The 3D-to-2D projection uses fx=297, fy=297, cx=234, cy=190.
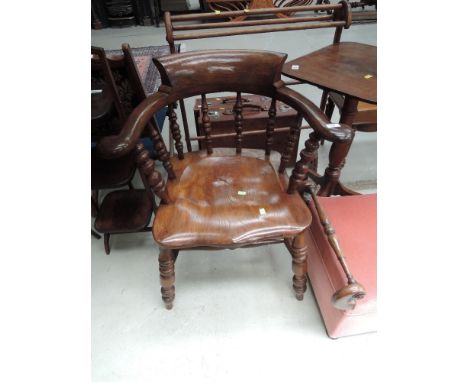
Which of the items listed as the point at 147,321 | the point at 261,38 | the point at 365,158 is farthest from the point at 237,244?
the point at 261,38

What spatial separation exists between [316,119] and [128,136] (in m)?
0.54

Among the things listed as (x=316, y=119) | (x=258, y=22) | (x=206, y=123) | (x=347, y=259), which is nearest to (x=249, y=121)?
(x=258, y=22)

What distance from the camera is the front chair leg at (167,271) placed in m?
1.04

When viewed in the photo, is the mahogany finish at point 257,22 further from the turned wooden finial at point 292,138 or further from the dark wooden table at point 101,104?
the turned wooden finial at point 292,138

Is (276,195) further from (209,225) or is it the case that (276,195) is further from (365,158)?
(365,158)

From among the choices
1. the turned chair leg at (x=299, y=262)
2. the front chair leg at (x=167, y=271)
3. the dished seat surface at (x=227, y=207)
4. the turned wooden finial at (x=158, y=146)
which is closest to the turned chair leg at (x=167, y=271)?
the front chair leg at (x=167, y=271)

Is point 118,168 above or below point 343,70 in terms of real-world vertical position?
below

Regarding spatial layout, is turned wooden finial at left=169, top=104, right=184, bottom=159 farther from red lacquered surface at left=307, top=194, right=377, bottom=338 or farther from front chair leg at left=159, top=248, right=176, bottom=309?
red lacquered surface at left=307, top=194, right=377, bottom=338

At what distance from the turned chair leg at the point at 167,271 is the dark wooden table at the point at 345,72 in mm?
834

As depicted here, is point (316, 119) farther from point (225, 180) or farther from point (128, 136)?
point (128, 136)

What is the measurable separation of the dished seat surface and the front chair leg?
134 millimetres

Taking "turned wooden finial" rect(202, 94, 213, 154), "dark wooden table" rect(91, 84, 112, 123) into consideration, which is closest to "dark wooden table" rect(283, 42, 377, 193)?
"turned wooden finial" rect(202, 94, 213, 154)

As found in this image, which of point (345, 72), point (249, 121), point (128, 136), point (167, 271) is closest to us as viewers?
point (128, 136)

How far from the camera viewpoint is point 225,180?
1114mm
